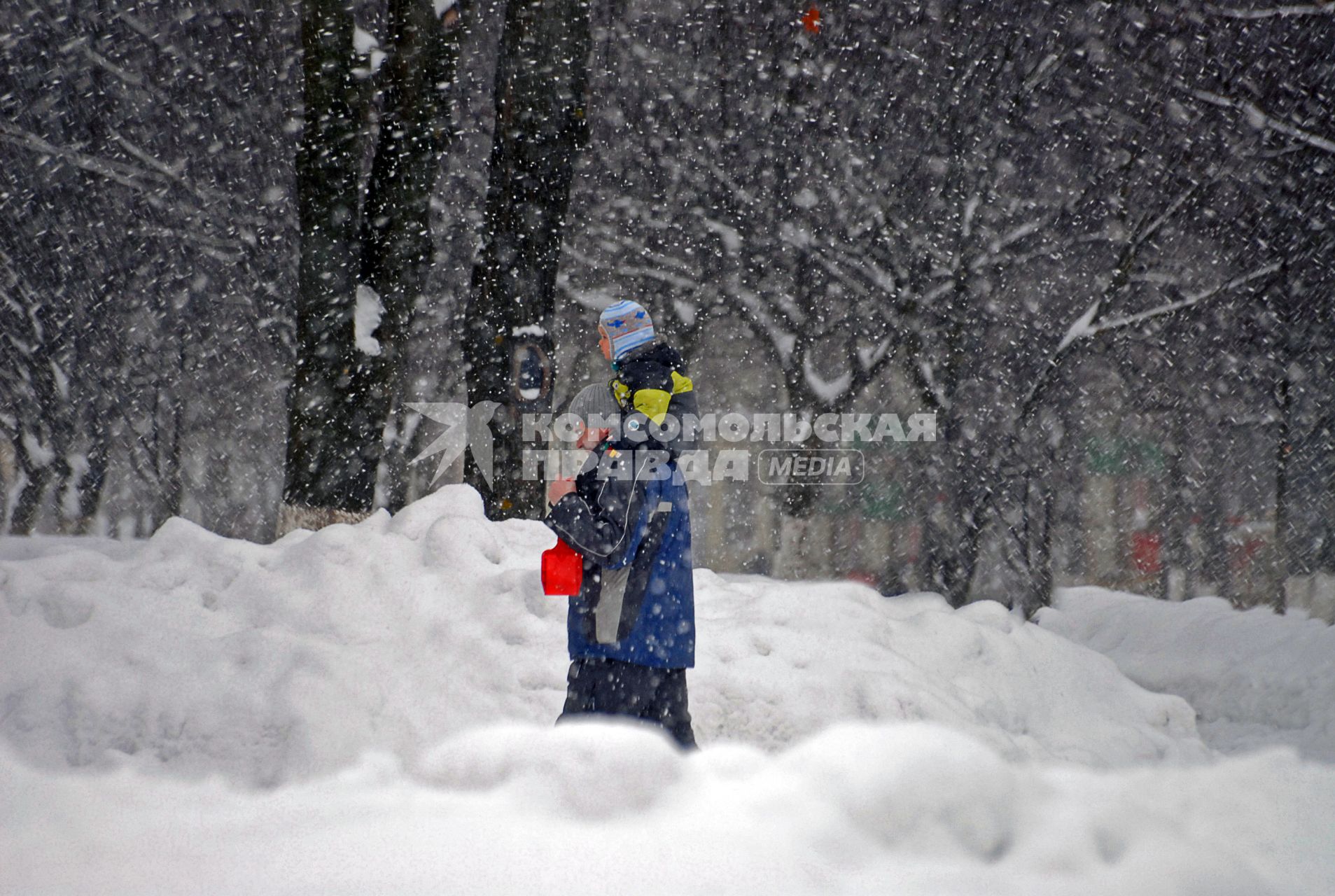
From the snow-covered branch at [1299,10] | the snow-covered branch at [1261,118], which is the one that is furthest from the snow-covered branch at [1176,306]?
the snow-covered branch at [1299,10]

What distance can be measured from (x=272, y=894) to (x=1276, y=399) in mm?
17023

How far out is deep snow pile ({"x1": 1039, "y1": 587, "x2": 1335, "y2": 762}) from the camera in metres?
6.25

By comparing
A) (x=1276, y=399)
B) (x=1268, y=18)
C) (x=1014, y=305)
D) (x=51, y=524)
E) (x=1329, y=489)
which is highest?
(x=1268, y=18)

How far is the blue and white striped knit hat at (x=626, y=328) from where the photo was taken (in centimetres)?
336

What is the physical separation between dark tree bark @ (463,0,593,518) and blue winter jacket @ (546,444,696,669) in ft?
9.07

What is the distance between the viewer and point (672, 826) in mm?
2172

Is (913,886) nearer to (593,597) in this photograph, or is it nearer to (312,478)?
(593,597)

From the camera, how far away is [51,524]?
2525cm

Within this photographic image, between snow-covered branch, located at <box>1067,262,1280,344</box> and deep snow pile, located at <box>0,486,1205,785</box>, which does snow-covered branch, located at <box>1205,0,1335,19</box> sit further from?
deep snow pile, located at <box>0,486,1205,785</box>

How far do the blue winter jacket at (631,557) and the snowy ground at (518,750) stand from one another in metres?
0.54

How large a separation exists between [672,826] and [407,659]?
2.00 meters

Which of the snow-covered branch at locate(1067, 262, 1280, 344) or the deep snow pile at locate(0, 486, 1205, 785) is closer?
the deep snow pile at locate(0, 486, 1205, 785)

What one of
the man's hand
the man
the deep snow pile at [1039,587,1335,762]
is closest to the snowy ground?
the deep snow pile at [1039,587,1335,762]

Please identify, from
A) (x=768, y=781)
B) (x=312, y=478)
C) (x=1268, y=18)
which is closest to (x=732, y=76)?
(x=1268, y=18)
